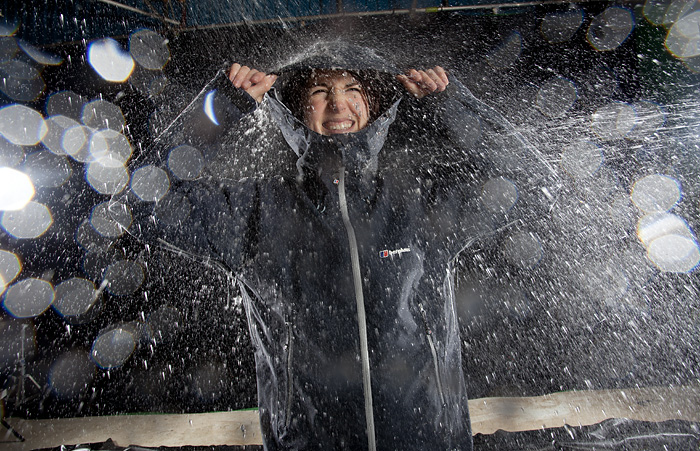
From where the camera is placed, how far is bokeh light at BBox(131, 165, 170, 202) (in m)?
1.52

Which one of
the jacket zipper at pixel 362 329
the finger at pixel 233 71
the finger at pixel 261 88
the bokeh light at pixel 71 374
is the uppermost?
the finger at pixel 233 71

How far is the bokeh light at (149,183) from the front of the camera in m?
1.52

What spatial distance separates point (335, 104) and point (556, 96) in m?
3.50

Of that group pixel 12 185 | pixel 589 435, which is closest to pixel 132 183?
pixel 589 435

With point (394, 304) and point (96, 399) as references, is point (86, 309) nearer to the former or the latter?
point (96, 399)

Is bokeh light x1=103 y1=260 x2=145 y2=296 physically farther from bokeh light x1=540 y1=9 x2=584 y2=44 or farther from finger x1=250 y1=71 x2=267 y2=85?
bokeh light x1=540 y1=9 x2=584 y2=44

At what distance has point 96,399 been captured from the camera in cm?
483

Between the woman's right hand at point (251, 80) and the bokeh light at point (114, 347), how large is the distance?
490 cm

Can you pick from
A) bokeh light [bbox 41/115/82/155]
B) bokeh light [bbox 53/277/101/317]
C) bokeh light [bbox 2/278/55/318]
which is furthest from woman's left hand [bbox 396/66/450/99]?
bokeh light [bbox 2/278/55/318]

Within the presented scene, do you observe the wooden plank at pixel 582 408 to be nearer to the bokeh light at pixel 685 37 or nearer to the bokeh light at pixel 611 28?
the bokeh light at pixel 685 37

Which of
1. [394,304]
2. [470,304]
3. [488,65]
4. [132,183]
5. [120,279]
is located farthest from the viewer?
[120,279]

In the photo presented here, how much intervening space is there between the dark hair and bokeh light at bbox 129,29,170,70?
2.35 m

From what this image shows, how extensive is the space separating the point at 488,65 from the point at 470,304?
3004 mm

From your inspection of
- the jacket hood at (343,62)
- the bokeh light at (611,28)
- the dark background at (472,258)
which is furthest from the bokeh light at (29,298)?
the bokeh light at (611,28)
